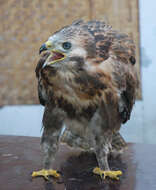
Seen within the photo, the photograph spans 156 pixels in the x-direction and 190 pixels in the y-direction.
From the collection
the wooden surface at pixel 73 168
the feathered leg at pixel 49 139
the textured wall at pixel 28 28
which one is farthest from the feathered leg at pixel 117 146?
the textured wall at pixel 28 28

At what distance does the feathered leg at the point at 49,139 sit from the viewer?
1.24 metres

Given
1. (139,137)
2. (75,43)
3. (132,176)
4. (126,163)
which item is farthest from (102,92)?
(139,137)

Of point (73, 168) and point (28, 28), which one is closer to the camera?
point (73, 168)

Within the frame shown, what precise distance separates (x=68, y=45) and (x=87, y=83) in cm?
16

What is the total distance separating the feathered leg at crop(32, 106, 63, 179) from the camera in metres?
1.24

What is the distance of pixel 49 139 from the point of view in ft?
4.12

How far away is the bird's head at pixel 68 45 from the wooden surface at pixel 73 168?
1.70ft

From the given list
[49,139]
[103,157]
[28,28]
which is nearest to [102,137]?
[103,157]

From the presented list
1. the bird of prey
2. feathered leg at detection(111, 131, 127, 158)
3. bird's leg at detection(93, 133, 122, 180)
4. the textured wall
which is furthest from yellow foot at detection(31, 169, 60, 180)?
the textured wall

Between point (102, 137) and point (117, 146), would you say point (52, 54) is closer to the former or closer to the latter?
point (102, 137)

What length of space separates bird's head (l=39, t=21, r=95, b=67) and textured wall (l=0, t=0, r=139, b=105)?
1.91 m

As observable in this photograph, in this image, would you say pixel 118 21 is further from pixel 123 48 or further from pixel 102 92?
pixel 102 92

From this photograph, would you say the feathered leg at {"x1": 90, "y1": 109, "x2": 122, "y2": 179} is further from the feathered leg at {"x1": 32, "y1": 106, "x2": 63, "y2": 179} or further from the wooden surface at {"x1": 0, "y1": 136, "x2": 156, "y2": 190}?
the feathered leg at {"x1": 32, "y1": 106, "x2": 63, "y2": 179}

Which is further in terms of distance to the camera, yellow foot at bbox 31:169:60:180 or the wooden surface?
yellow foot at bbox 31:169:60:180
